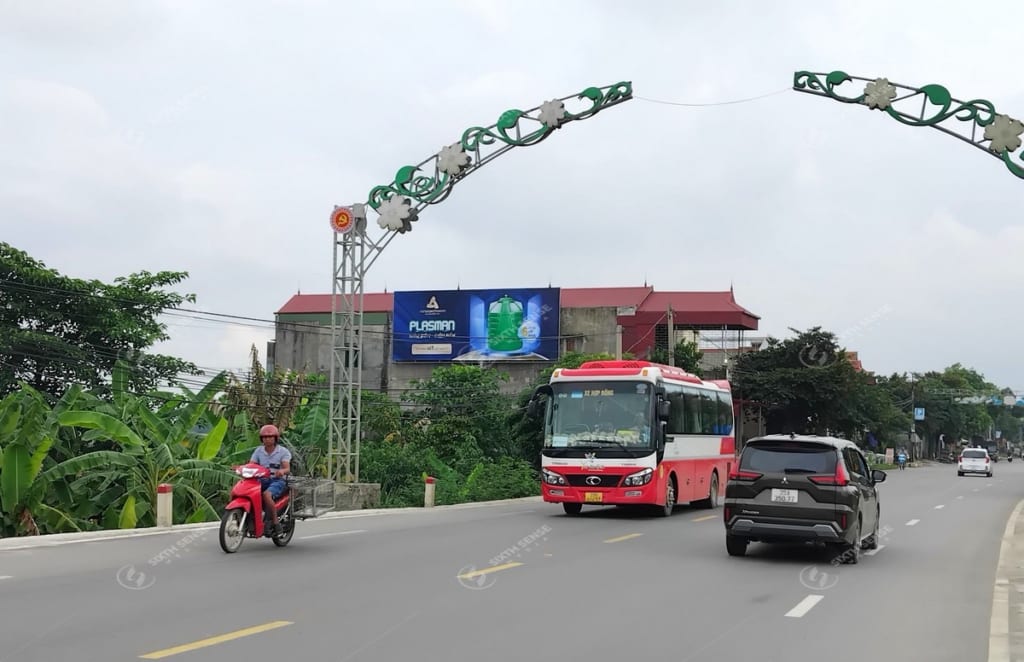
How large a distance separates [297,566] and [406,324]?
59300 mm

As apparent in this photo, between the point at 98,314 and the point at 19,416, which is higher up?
the point at 98,314

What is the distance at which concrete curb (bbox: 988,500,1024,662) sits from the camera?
27.5ft

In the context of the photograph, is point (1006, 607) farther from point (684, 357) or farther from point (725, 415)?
point (684, 357)

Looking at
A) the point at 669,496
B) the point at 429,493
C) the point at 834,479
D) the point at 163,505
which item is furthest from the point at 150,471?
the point at 834,479

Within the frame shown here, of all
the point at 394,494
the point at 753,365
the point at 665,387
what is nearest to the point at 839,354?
the point at 753,365

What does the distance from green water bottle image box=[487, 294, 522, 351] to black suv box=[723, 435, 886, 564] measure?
5353 centimetres

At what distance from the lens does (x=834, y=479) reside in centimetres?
1362

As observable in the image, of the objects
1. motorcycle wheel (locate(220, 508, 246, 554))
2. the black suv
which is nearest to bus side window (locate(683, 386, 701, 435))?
the black suv

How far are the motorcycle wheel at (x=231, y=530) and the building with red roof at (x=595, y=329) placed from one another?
46.8m

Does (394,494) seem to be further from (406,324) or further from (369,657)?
(406,324)

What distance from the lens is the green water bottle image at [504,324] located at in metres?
67.9

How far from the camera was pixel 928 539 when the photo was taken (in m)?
18.5

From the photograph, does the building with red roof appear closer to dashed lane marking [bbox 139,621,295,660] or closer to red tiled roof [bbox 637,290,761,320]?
red tiled roof [bbox 637,290,761,320]

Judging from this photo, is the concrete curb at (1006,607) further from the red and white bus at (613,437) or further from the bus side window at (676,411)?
the bus side window at (676,411)
